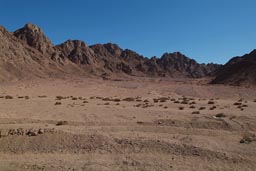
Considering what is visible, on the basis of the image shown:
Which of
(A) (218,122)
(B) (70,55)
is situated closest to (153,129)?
(A) (218,122)

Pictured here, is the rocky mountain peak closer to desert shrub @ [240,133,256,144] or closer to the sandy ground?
the sandy ground

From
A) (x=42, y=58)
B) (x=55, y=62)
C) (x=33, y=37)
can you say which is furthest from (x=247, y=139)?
(x=33, y=37)

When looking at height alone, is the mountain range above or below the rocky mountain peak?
below

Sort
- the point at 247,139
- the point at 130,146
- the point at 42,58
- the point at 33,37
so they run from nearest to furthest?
the point at 130,146
the point at 247,139
the point at 42,58
the point at 33,37

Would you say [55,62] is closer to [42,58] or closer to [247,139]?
[42,58]

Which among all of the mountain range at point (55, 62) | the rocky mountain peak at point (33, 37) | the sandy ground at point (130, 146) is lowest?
the sandy ground at point (130, 146)

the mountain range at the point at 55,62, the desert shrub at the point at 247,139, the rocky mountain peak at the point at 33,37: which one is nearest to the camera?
the desert shrub at the point at 247,139

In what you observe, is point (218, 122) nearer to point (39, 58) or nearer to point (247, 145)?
point (247, 145)

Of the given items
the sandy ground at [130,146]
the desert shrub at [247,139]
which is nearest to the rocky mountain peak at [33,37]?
the sandy ground at [130,146]

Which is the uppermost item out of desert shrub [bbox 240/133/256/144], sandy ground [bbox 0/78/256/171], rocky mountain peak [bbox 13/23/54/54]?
rocky mountain peak [bbox 13/23/54/54]

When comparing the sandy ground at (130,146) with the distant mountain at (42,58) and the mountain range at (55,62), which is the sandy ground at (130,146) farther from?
the distant mountain at (42,58)

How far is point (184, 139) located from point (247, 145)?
243 centimetres

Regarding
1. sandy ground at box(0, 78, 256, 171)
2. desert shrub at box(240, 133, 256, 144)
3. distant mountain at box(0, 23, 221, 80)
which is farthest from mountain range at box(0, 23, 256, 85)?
desert shrub at box(240, 133, 256, 144)

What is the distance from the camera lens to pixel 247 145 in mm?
11258
